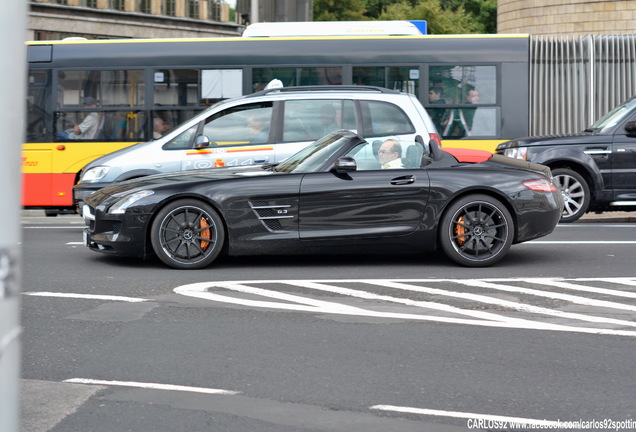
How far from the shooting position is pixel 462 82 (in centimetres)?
1574

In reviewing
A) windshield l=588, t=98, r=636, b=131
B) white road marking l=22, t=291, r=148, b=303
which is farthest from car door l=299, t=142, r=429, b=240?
windshield l=588, t=98, r=636, b=131

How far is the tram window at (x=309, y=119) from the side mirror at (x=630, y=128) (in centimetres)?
412

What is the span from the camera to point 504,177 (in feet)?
31.3

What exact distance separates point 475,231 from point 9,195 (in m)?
7.59

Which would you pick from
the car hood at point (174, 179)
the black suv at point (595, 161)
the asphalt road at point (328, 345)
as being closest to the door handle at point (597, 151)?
the black suv at point (595, 161)

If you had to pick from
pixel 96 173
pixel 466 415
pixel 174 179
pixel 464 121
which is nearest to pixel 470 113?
pixel 464 121

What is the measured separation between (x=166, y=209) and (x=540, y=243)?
14.1ft

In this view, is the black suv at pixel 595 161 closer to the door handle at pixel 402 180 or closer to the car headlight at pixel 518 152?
the car headlight at pixel 518 152

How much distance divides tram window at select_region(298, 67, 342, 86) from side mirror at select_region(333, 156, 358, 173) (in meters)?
6.56

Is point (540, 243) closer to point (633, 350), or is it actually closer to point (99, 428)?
point (633, 350)

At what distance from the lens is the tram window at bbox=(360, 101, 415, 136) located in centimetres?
1199

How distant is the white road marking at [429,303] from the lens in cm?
691

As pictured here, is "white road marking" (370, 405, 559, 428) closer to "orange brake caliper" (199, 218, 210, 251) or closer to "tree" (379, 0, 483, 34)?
"orange brake caliper" (199, 218, 210, 251)

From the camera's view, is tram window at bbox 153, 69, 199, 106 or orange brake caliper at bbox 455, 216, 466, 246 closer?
orange brake caliper at bbox 455, 216, 466, 246
